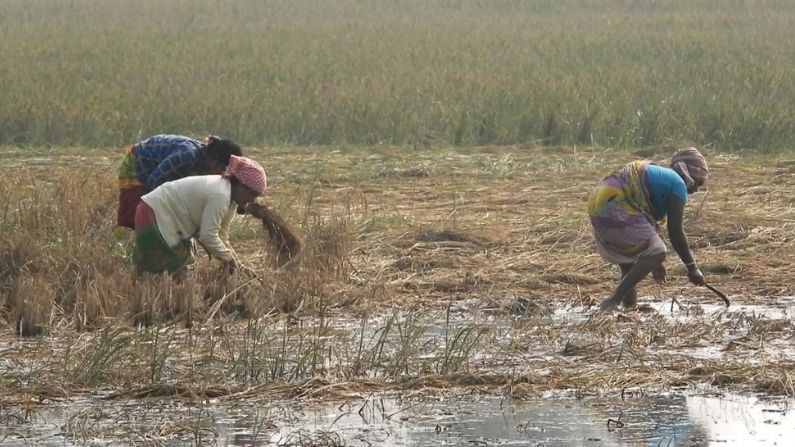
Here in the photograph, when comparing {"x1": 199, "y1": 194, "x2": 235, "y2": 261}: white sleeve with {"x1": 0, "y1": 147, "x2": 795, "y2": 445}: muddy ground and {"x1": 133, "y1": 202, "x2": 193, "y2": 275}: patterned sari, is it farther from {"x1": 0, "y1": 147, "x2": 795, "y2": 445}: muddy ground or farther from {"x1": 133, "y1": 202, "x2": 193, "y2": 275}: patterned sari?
{"x1": 0, "y1": 147, "x2": 795, "y2": 445}: muddy ground

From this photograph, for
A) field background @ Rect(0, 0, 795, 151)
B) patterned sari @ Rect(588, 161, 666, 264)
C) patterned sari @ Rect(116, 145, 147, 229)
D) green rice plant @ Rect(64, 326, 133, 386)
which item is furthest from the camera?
field background @ Rect(0, 0, 795, 151)

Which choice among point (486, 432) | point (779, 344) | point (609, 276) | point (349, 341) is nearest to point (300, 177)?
point (609, 276)

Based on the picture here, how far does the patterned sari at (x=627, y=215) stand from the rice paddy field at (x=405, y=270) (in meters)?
0.36

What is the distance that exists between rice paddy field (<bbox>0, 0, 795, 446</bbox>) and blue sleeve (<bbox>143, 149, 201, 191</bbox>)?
1.85 ft

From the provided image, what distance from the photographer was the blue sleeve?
303 inches

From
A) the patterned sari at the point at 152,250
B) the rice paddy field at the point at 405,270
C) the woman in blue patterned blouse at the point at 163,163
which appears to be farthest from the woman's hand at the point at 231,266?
→ the woman in blue patterned blouse at the point at 163,163

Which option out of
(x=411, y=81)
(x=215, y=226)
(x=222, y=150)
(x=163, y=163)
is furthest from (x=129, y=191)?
(x=411, y=81)

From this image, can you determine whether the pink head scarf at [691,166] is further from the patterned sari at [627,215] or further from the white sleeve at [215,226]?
the white sleeve at [215,226]

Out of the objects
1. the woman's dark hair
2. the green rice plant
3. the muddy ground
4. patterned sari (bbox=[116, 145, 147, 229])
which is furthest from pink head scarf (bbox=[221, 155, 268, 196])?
the green rice plant

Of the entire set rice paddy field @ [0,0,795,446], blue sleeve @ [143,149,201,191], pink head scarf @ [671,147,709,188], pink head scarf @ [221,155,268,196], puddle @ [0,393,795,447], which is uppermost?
pink head scarf @ [671,147,709,188]

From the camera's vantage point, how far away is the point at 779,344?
6820 millimetres

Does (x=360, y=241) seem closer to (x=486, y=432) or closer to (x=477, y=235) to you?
(x=477, y=235)

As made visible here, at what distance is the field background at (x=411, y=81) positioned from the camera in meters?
14.5

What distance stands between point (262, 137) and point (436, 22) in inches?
596
